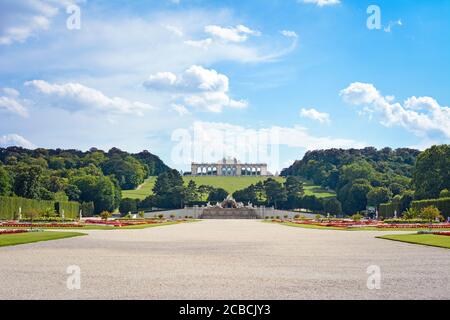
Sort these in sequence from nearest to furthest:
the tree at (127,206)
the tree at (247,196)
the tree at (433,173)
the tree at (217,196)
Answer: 1. the tree at (433,173)
2. the tree at (127,206)
3. the tree at (247,196)
4. the tree at (217,196)

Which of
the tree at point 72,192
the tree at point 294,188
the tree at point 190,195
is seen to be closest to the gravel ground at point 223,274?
the tree at point 72,192

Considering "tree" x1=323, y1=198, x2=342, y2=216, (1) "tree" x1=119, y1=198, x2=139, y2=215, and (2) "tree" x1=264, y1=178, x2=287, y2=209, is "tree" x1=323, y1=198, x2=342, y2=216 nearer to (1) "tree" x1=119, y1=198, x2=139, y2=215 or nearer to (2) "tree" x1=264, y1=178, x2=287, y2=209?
(2) "tree" x1=264, y1=178, x2=287, y2=209

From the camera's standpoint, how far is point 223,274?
12.3m

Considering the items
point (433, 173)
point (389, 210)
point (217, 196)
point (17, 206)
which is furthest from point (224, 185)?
point (17, 206)

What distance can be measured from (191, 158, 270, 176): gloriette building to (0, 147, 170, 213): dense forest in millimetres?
13919

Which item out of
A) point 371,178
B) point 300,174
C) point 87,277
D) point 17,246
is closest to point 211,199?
point 371,178

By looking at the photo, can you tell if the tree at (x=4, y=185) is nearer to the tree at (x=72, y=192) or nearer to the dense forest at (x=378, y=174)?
the tree at (x=72, y=192)

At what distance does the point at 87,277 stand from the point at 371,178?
4301 inches

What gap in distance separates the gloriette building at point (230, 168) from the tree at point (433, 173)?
402 feet

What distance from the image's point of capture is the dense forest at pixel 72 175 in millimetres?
82875

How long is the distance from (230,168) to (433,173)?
126 m

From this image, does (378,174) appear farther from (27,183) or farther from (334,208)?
(27,183)

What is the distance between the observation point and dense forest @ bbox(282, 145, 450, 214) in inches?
2852
